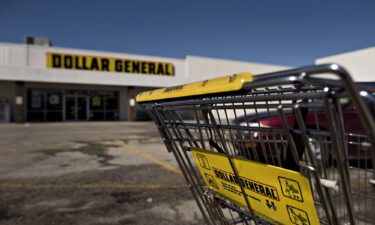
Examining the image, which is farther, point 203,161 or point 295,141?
point 203,161

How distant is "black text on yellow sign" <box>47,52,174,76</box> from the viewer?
736 inches

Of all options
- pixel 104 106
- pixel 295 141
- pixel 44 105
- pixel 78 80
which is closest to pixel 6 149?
pixel 295 141

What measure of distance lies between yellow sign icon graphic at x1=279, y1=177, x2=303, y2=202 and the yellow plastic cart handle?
425 mm

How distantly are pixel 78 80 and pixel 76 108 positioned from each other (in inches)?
107

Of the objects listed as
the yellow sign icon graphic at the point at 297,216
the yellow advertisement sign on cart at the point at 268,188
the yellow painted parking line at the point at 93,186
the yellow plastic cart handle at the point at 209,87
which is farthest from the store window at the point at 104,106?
the yellow sign icon graphic at the point at 297,216

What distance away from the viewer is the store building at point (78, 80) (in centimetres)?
1764

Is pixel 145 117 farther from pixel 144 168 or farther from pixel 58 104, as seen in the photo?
pixel 144 168

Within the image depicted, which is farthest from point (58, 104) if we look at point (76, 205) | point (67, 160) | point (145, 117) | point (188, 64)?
point (76, 205)

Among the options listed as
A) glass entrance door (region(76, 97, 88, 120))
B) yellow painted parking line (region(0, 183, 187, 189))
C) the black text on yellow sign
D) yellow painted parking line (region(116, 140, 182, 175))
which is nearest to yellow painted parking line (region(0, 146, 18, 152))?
yellow painted parking line (region(116, 140, 182, 175))

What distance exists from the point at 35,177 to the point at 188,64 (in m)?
18.9

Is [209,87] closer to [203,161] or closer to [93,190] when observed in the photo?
[203,161]

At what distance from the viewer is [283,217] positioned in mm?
1168

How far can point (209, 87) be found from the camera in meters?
1.11

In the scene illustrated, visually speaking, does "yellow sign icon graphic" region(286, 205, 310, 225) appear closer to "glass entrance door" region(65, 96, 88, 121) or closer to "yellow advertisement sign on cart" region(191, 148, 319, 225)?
"yellow advertisement sign on cart" region(191, 148, 319, 225)
